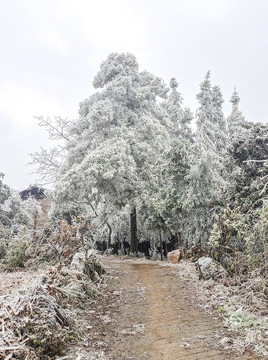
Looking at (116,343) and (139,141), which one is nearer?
(116,343)

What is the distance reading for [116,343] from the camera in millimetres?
4355

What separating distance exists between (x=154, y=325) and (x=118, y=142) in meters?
9.77

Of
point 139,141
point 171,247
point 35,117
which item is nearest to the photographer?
point 139,141

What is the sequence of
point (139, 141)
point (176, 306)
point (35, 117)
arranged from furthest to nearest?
point (35, 117), point (139, 141), point (176, 306)

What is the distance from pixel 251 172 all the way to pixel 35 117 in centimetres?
1336

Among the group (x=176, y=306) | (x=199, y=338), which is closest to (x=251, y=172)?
(x=176, y=306)

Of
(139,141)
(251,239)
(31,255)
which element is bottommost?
(31,255)

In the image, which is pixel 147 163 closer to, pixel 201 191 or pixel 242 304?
pixel 201 191

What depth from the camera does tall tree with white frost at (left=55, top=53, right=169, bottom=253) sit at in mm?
12961

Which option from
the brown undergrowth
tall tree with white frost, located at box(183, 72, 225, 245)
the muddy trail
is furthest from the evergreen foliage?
the muddy trail

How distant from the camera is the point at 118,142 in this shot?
44.7 ft

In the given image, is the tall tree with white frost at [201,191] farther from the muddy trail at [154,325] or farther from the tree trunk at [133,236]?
the muddy trail at [154,325]

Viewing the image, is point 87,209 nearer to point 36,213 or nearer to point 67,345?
point 36,213

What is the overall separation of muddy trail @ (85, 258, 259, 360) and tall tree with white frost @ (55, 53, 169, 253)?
6.32 m
